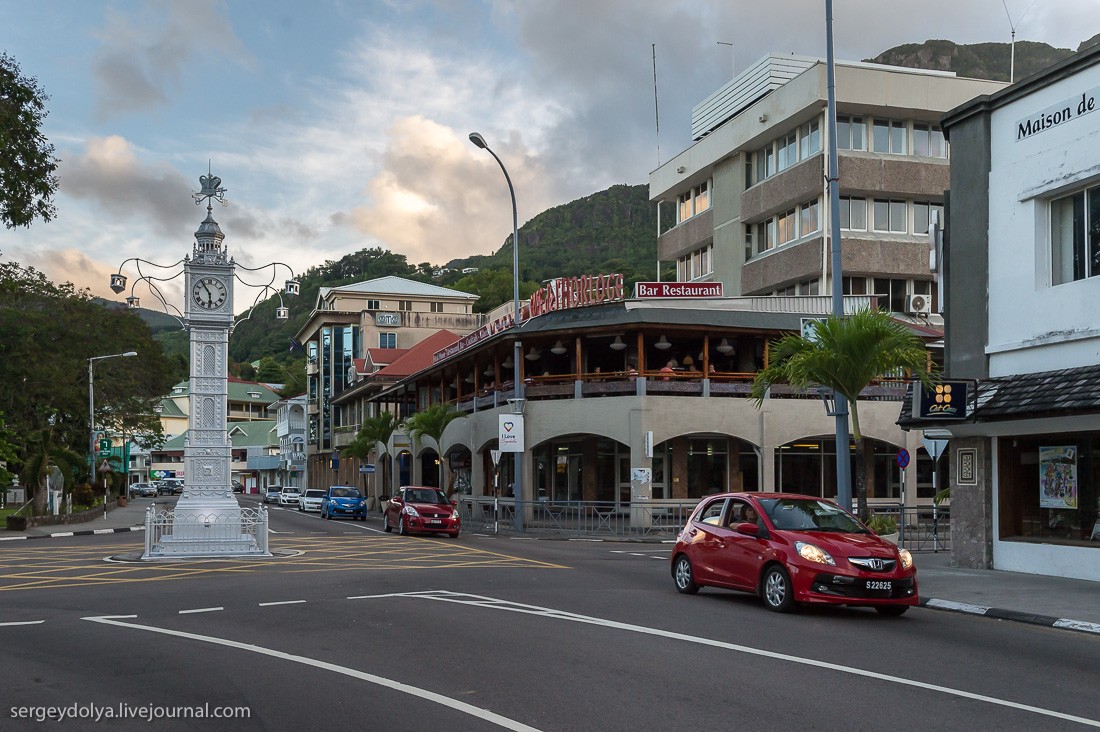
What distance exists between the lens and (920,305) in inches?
1901

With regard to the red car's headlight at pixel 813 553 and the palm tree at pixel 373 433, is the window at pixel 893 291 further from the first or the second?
the red car's headlight at pixel 813 553

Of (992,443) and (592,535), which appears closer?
(992,443)

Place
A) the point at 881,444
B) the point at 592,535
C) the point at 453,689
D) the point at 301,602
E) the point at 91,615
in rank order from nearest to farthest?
the point at 453,689 < the point at 91,615 < the point at 301,602 < the point at 592,535 < the point at 881,444

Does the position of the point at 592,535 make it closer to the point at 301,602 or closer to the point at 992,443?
the point at 992,443

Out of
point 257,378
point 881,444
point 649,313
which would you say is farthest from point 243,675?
point 257,378

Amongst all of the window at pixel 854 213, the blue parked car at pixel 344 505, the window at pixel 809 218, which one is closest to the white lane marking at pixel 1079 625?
the window at pixel 809 218

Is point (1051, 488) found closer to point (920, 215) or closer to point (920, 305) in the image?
point (920, 305)

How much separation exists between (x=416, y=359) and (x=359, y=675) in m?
69.4

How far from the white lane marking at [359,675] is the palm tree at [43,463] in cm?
3411

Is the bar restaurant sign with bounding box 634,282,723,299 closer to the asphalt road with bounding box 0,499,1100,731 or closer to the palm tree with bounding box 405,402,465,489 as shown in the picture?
the palm tree with bounding box 405,402,465,489

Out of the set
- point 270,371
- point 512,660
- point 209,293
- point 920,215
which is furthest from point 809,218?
point 270,371

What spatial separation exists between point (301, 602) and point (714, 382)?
2769 centimetres

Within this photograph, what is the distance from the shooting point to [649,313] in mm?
39469

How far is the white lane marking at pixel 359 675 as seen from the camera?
7.78 meters
